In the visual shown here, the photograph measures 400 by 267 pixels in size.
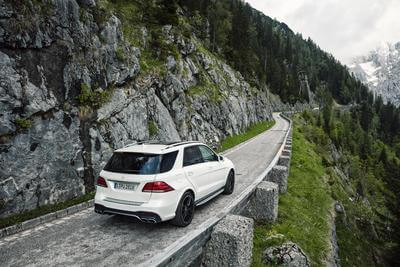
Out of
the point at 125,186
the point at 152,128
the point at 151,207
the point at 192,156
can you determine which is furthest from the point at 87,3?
the point at 151,207

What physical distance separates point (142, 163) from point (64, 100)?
563cm

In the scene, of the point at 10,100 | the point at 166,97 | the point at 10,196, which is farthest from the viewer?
the point at 166,97

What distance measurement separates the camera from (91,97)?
11.3 metres

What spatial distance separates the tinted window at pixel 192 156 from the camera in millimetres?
7270

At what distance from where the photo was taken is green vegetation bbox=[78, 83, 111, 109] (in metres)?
11.0

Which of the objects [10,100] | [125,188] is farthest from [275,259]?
[10,100]

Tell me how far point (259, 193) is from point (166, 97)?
1172 centimetres

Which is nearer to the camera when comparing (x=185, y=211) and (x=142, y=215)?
(x=142, y=215)

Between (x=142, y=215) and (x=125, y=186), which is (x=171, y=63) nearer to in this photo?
(x=125, y=186)

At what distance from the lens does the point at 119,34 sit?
15.1m

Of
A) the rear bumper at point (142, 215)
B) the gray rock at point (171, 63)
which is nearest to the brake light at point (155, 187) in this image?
→ the rear bumper at point (142, 215)

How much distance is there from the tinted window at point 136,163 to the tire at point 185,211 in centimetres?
104

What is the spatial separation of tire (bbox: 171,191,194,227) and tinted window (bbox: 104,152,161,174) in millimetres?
1040

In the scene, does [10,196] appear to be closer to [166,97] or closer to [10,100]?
[10,100]
